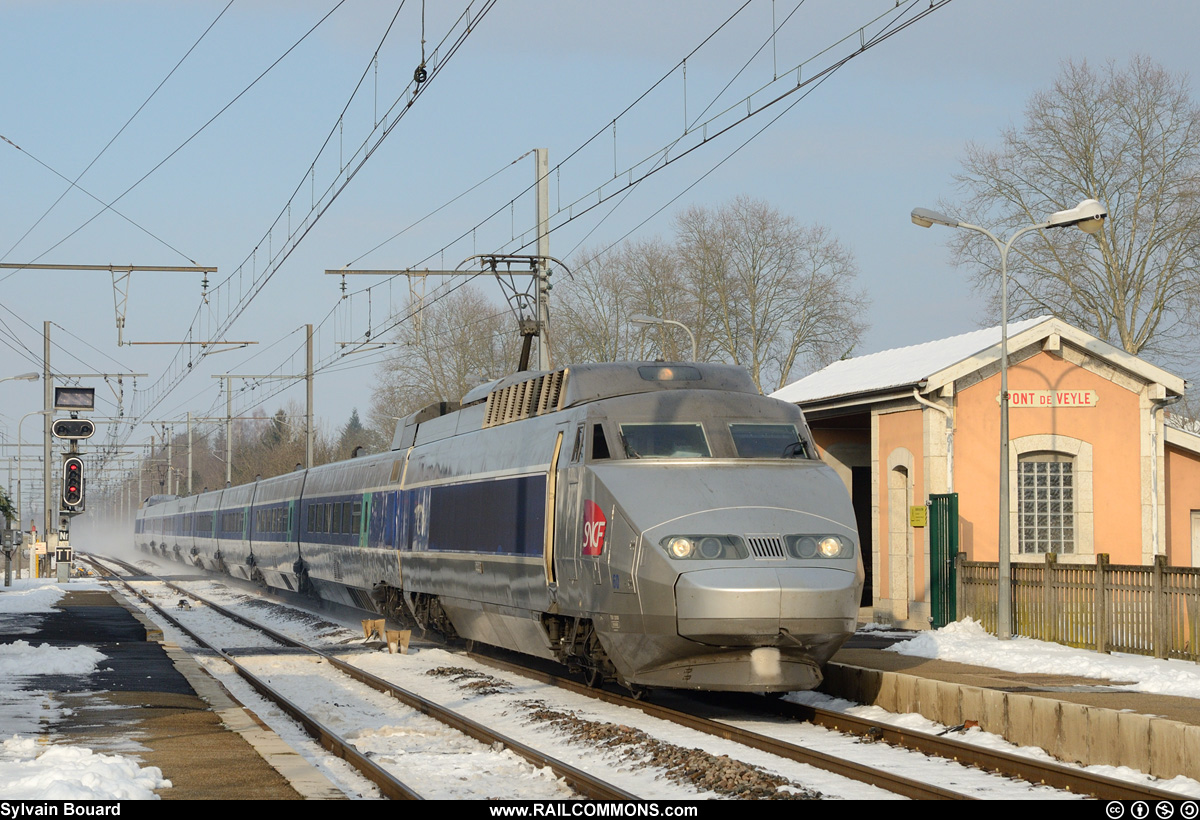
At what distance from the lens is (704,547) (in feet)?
40.4

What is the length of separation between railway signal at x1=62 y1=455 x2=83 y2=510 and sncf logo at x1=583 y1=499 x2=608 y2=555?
2360cm

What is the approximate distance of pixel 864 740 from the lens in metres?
12.2

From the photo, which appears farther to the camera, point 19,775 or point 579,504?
point 579,504

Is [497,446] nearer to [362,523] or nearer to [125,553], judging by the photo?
[362,523]

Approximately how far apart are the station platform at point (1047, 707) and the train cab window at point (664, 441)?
120 inches

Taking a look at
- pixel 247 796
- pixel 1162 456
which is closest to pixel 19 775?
pixel 247 796

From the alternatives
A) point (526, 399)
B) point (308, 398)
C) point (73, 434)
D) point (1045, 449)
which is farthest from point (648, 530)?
point (308, 398)

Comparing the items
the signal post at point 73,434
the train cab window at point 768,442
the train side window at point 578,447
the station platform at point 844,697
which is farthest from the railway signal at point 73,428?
the train cab window at point 768,442

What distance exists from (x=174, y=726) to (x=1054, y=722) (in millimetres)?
7562

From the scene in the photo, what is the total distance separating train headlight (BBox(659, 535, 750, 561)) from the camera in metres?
12.2

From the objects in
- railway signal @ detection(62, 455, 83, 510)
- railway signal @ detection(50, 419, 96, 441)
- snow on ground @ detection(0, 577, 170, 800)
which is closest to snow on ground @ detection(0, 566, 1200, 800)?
snow on ground @ detection(0, 577, 170, 800)

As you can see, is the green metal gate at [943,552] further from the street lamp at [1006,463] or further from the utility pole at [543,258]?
the utility pole at [543,258]

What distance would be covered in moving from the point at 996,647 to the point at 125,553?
99.2 m

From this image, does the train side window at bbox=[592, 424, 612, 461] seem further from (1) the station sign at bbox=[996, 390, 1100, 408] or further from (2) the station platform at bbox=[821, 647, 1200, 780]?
(1) the station sign at bbox=[996, 390, 1100, 408]
